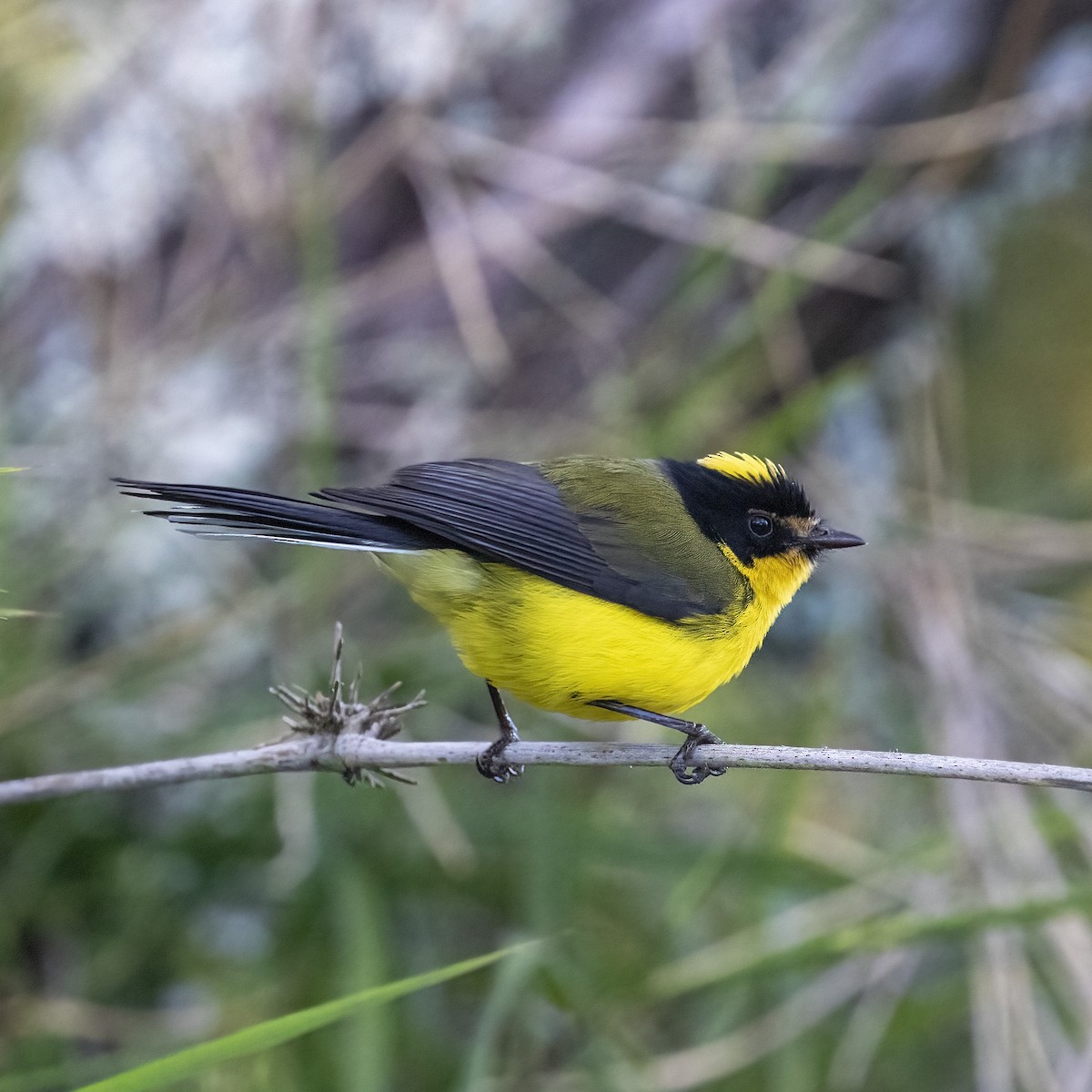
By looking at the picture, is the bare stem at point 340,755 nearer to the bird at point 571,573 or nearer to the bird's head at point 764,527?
the bird at point 571,573

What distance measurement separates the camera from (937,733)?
351 centimetres

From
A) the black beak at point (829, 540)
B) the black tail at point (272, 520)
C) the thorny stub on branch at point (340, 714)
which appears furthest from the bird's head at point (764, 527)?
the thorny stub on branch at point (340, 714)

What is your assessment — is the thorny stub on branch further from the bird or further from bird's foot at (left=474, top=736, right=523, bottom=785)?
bird's foot at (left=474, top=736, right=523, bottom=785)

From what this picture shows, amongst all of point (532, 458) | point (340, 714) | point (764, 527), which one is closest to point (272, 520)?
point (340, 714)

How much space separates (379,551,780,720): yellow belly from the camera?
221 cm

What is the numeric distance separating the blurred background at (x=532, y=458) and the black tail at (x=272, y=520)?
100 centimetres

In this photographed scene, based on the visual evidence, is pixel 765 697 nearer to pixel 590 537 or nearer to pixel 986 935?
pixel 986 935

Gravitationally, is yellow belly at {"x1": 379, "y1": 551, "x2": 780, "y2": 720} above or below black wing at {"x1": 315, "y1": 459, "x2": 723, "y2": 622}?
below

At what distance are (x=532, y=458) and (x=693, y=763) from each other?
1885 mm

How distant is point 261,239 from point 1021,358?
276 cm

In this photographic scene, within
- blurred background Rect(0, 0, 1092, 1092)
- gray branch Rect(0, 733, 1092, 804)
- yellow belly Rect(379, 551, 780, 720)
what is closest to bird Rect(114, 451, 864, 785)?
yellow belly Rect(379, 551, 780, 720)

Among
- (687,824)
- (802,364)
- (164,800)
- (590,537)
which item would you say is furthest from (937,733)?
(164,800)

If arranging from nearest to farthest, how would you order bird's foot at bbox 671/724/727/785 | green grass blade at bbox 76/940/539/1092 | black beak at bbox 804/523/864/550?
green grass blade at bbox 76/940/539/1092 < bird's foot at bbox 671/724/727/785 < black beak at bbox 804/523/864/550

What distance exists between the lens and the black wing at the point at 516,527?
219cm
